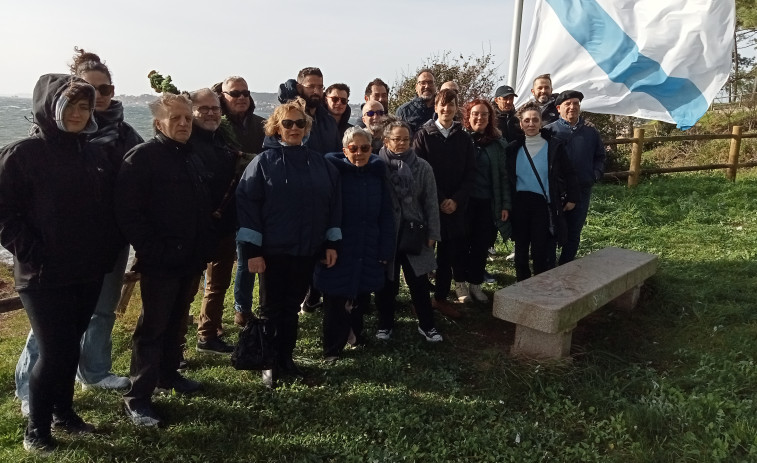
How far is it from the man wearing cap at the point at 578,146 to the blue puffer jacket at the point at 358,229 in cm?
227

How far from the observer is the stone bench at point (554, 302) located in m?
3.77

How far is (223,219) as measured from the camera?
3.73 m

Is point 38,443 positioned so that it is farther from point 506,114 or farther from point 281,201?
point 506,114

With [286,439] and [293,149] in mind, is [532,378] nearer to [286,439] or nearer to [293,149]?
[286,439]

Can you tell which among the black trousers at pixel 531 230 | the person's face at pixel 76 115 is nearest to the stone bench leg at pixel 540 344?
the black trousers at pixel 531 230

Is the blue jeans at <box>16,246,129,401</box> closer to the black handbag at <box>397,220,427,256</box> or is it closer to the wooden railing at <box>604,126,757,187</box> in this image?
the black handbag at <box>397,220,427,256</box>

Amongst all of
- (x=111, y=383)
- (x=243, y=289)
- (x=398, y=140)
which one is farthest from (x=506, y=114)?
(x=111, y=383)

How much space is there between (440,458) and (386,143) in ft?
7.24

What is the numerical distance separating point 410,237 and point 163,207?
1834 mm

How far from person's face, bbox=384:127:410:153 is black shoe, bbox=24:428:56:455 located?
8.93ft

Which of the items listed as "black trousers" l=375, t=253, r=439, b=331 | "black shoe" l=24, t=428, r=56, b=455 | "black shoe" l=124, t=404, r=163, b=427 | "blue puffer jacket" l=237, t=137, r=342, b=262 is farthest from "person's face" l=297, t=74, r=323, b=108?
"black shoe" l=24, t=428, r=56, b=455

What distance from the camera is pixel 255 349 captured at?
3596 millimetres

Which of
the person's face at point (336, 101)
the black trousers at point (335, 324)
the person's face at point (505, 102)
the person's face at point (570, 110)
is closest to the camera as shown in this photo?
the black trousers at point (335, 324)

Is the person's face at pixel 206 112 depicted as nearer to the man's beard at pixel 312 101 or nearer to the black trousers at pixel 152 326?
the black trousers at pixel 152 326
